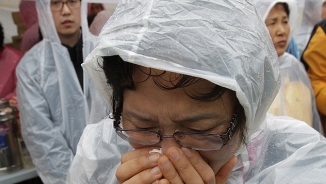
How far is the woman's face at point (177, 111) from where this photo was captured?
0.83 meters

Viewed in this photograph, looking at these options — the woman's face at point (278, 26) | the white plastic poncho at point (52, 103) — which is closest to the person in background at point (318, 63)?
the woman's face at point (278, 26)

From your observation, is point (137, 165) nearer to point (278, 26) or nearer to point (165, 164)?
point (165, 164)

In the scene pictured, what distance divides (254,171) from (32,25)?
2.04m

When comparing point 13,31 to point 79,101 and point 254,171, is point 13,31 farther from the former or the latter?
point 254,171

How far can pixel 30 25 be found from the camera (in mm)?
2674

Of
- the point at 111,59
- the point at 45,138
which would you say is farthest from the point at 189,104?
the point at 45,138

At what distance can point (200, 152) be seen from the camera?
0.88 meters

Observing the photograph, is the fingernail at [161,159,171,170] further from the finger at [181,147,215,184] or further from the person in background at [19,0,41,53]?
the person in background at [19,0,41,53]

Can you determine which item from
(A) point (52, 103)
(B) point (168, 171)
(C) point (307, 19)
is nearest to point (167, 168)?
(B) point (168, 171)

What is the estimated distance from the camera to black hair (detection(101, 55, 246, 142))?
82cm

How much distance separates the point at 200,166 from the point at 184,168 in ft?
0.15

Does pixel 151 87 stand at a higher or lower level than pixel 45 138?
higher

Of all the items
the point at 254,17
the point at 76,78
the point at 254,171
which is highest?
the point at 254,17

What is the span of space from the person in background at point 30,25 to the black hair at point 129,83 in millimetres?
1687
